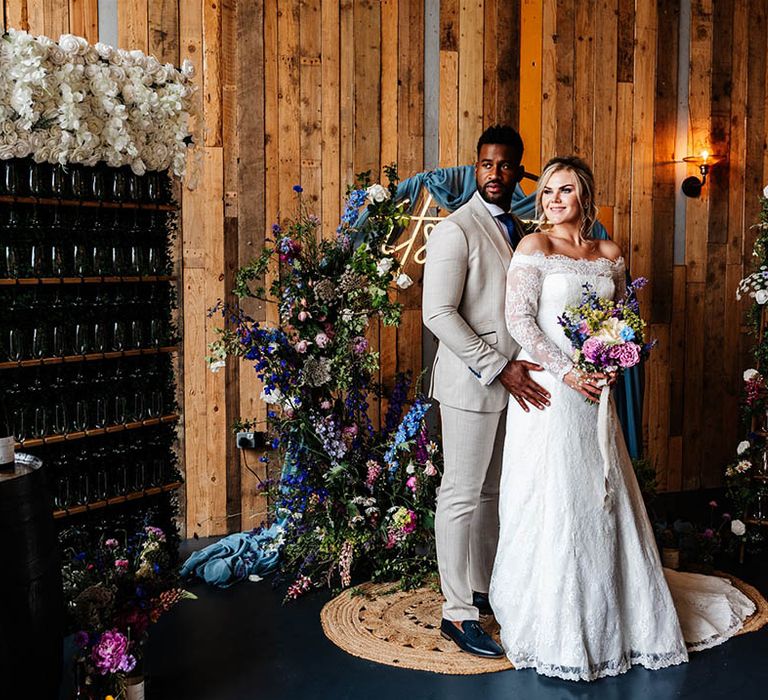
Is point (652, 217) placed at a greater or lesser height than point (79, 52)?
lesser

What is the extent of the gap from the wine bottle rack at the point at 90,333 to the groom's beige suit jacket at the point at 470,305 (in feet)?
4.58

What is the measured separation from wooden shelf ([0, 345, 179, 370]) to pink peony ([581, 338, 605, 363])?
1.95 metres

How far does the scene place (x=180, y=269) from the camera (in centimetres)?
448

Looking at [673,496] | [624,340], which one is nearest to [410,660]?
[624,340]

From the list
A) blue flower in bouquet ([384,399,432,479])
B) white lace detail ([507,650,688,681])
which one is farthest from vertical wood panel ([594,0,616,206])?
white lace detail ([507,650,688,681])

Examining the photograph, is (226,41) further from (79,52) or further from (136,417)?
(136,417)

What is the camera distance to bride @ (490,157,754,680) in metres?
3.00

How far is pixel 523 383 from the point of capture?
3.12 metres

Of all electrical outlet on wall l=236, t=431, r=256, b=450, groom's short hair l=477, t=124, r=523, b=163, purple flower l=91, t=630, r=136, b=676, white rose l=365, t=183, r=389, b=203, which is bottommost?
purple flower l=91, t=630, r=136, b=676

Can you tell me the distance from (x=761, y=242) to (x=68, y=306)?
338 cm

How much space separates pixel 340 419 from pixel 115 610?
61.5 inches

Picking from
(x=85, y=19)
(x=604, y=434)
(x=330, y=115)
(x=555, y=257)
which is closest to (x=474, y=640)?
(x=604, y=434)

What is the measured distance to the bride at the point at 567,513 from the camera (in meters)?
3.00

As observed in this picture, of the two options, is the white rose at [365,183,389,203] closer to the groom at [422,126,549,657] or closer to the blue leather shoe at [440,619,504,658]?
the groom at [422,126,549,657]
